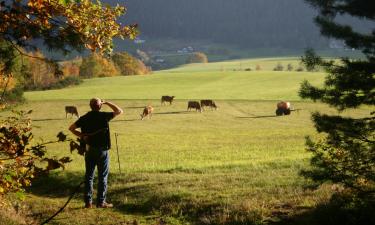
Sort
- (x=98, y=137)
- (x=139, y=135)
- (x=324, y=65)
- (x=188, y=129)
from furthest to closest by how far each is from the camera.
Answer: (x=188, y=129) < (x=139, y=135) < (x=98, y=137) < (x=324, y=65)

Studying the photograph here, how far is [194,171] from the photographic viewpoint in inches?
587

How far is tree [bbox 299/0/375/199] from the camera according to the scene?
295 inches

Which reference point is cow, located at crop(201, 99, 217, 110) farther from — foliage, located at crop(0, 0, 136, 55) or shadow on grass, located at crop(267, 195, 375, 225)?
foliage, located at crop(0, 0, 136, 55)

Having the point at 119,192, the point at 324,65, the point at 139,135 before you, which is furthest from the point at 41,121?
the point at 324,65

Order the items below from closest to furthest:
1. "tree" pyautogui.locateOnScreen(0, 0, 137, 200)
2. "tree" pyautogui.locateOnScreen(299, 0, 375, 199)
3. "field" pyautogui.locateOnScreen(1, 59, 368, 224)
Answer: "tree" pyautogui.locateOnScreen(0, 0, 137, 200) < "tree" pyautogui.locateOnScreen(299, 0, 375, 199) < "field" pyautogui.locateOnScreen(1, 59, 368, 224)

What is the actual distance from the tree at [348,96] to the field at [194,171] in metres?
0.94

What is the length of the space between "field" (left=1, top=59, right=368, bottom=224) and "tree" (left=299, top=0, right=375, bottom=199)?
94cm

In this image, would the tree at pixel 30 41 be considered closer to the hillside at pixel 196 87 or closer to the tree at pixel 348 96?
the tree at pixel 348 96

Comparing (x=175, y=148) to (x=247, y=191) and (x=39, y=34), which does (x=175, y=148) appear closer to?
(x=247, y=191)

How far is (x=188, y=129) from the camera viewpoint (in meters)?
37.8

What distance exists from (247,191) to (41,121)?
117ft

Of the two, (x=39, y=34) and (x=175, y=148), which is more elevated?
(x=39, y=34)

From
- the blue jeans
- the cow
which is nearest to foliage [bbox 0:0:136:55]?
the blue jeans

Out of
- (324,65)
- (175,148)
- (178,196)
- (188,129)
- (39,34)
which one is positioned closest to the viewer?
(39,34)
